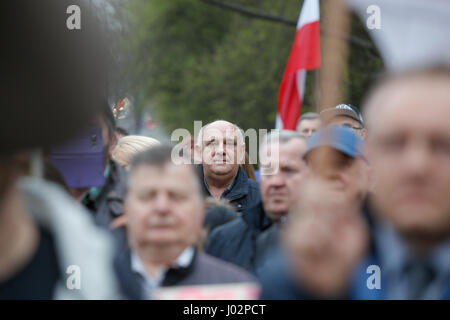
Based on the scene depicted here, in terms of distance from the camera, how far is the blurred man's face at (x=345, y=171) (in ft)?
7.95

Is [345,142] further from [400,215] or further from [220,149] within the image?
[220,149]

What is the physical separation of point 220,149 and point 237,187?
0.91 ft

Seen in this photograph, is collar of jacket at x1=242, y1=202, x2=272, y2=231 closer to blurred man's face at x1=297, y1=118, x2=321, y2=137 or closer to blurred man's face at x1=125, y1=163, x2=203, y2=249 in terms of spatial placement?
blurred man's face at x1=125, y1=163, x2=203, y2=249

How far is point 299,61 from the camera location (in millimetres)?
5262

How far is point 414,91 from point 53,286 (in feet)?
3.15

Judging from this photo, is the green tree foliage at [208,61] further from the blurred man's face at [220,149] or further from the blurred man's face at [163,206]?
the blurred man's face at [163,206]

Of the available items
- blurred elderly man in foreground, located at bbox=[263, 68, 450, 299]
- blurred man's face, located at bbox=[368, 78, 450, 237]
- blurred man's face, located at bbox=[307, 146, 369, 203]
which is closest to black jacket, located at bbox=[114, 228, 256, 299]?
blurred man's face, located at bbox=[307, 146, 369, 203]

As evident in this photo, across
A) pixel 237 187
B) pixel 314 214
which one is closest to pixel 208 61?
pixel 237 187

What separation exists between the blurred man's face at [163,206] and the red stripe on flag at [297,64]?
2804 millimetres

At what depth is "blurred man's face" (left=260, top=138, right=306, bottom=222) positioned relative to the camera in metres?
3.17
